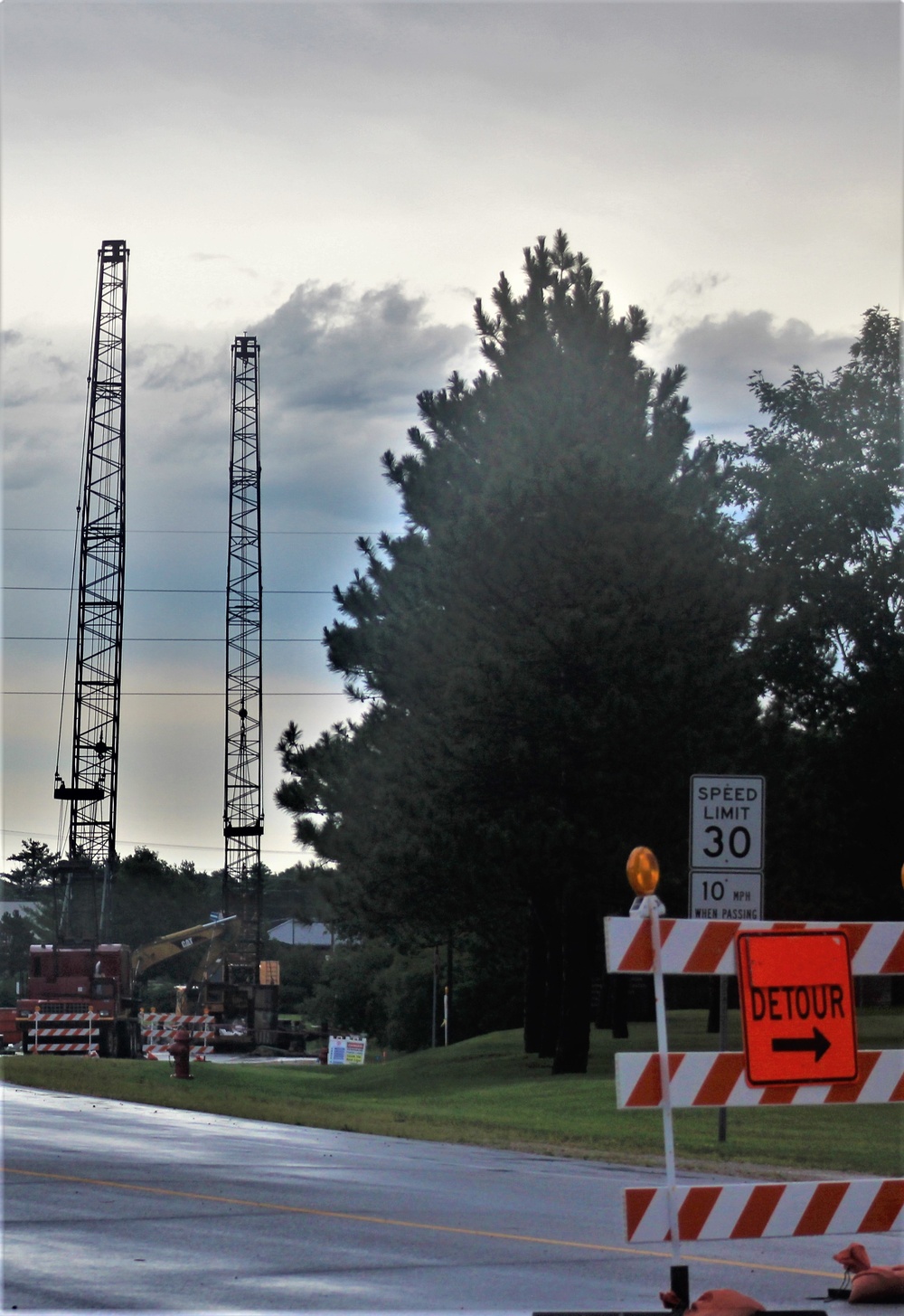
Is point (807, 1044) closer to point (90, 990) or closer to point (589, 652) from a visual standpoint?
point (589, 652)

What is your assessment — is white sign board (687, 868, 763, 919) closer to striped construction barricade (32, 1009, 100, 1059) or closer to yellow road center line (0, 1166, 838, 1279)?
yellow road center line (0, 1166, 838, 1279)

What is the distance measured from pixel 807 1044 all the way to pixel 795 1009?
0.52 ft

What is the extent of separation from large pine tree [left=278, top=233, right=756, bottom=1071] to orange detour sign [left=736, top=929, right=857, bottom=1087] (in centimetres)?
1998

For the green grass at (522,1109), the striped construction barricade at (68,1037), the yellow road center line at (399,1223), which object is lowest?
the striped construction barricade at (68,1037)

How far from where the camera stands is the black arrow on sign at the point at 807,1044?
767cm

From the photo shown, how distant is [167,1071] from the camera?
2903 cm

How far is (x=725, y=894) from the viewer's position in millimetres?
15859

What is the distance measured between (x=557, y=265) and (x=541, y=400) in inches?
206

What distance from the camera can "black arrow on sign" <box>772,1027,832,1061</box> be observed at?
767 centimetres

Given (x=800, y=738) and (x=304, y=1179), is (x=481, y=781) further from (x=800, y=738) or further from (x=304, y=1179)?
(x=304, y=1179)

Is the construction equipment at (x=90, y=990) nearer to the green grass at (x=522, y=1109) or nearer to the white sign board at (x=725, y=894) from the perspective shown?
the green grass at (x=522, y=1109)

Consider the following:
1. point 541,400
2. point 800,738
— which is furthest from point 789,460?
point 541,400

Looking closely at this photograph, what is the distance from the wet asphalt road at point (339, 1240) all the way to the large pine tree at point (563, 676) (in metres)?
14.2

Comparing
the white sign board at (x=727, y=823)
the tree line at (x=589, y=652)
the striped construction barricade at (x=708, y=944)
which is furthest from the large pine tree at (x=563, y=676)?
the striped construction barricade at (x=708, y=944)
